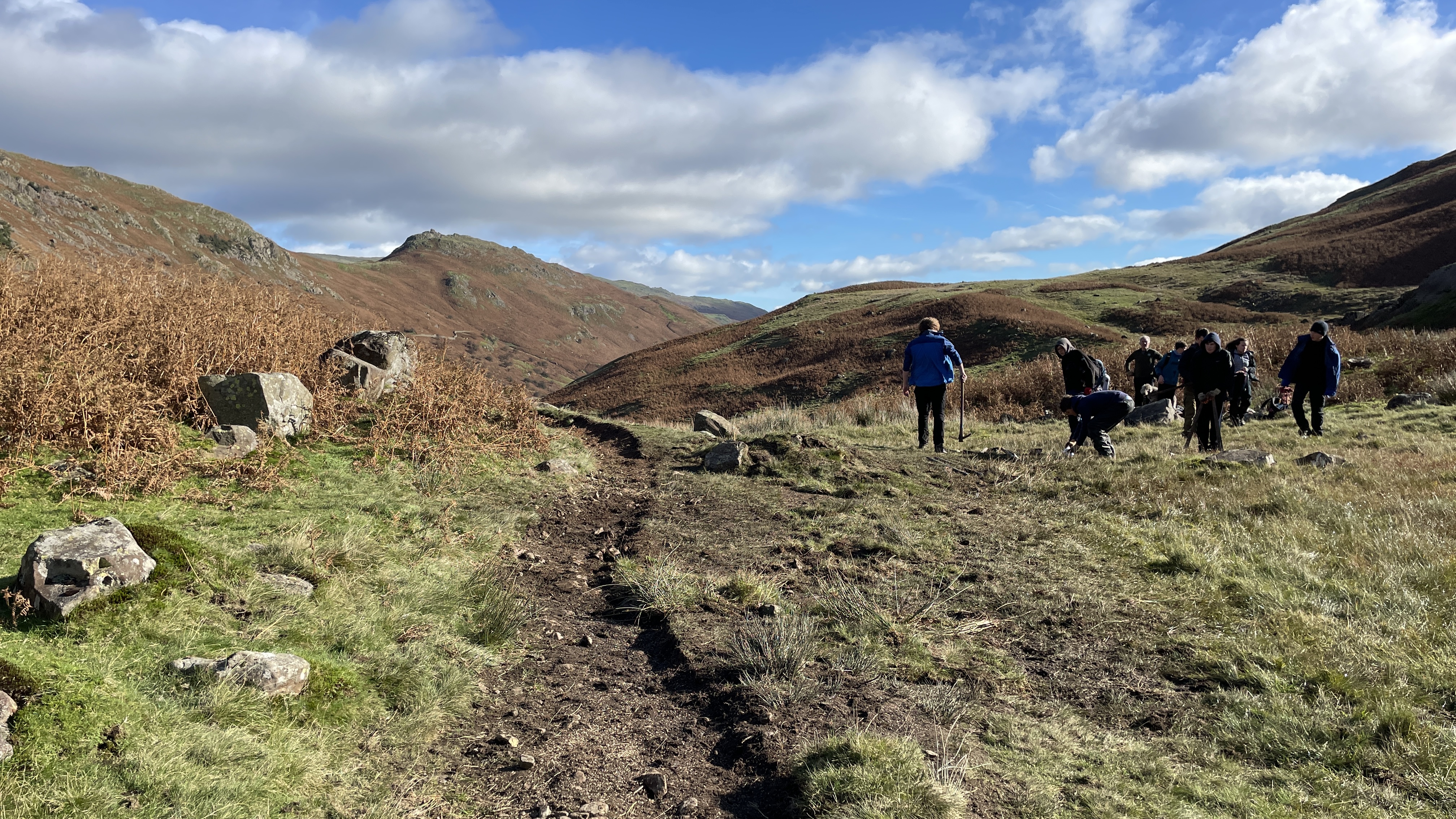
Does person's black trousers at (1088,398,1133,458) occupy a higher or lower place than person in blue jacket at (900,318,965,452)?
lower

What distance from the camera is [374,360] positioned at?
364 inches

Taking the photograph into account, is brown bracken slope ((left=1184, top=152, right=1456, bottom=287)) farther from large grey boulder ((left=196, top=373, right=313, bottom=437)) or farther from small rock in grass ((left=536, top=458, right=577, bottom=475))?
large grey boulder ((left=196, top=373, right=313, bottom=437))

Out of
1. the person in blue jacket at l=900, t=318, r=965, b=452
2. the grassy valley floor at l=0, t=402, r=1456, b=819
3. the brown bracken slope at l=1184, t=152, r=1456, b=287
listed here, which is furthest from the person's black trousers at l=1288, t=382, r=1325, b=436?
the brown bracken slope at l=1184, t=152, r=1456, b=287

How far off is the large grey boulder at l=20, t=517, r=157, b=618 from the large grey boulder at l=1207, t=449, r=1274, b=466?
11.4m

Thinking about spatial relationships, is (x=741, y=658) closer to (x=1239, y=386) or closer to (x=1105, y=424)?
(x=1105, y=424)

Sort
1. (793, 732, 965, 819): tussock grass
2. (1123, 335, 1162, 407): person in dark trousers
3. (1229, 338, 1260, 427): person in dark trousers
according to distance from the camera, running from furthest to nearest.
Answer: (1123, 335, 1162, 407): person in dark trousers < (1229, 338, 1260, 427): person in dark trousers < (793, 732, 965, 819): tussock grass

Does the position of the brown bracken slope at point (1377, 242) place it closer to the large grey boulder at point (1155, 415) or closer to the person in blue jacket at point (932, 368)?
the large grey boulder at point (1155, 415)

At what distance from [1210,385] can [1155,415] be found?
4.38m

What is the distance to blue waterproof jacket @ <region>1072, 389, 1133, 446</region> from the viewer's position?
10633mm

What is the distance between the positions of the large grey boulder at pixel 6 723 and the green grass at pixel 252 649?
29mm

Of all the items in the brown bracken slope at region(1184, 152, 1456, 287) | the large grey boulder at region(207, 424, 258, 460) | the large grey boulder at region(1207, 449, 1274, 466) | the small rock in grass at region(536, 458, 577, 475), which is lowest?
the large grey boulder at region(1207, 449, 1274, 466)

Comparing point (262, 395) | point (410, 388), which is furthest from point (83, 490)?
point (410, 388)

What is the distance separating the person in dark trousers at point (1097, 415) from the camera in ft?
34.9

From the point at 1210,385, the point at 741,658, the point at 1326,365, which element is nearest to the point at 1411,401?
the point at 1326,365
